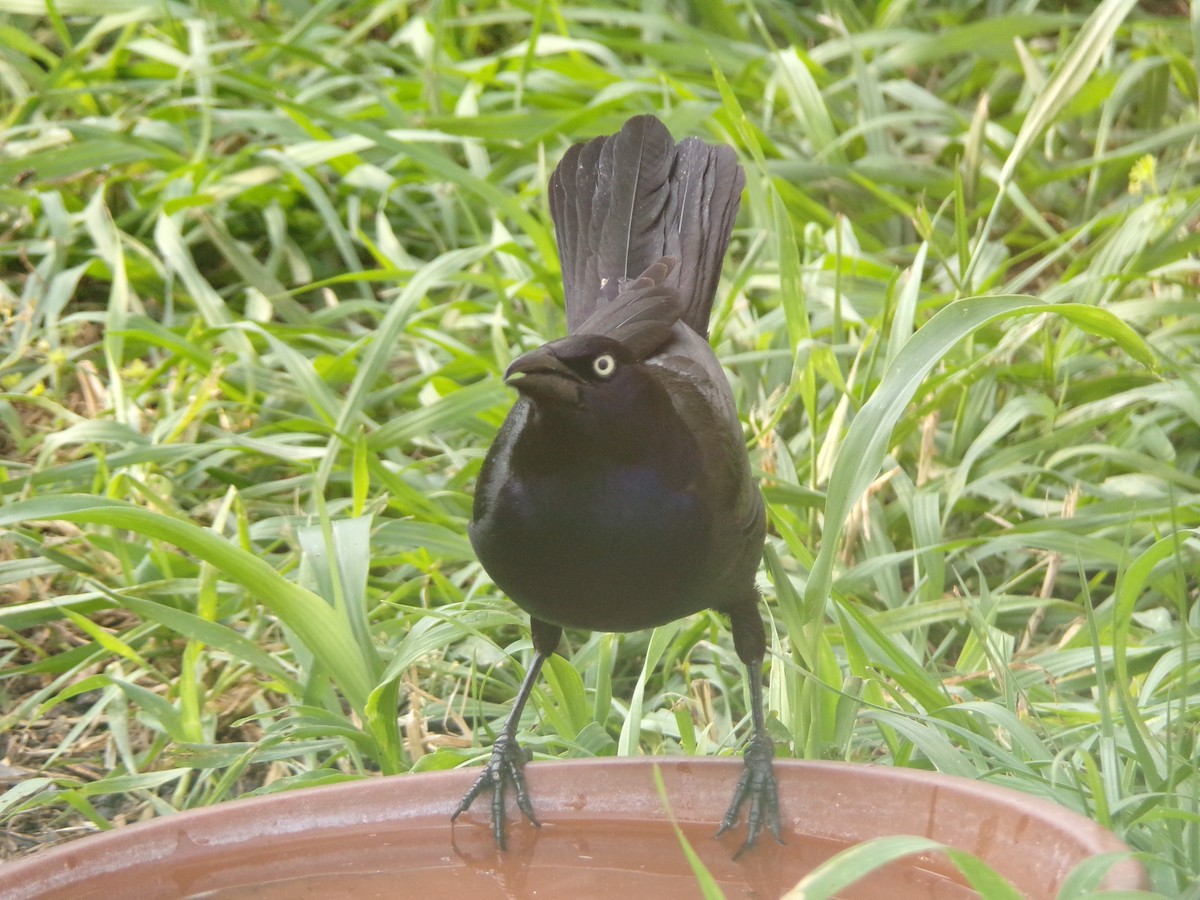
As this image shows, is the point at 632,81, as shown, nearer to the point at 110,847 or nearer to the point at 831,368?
the point at 831,368

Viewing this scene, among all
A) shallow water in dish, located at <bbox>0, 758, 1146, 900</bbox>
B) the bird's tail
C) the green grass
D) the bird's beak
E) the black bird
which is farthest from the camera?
the bird's tail

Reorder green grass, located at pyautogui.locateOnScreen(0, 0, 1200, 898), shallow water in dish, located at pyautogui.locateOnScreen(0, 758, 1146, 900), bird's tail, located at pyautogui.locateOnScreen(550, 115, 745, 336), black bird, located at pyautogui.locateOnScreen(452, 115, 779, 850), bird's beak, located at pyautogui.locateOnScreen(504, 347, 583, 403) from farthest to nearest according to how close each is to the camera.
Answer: bird's tail, located at pyautogui.locateOnScreen(550, 115, 745, 336) → green grass, located at pyautogui.locateOnScreen(0, 0, 1200, 898) → black bird, located at pyautogui.locateOnScreen(452, 115, 779, 850) → bird's beak, located at pyautogui.locateOnScreen(504, 347, 583, 403) → shallow water in dish, located at pyautogui.locateOnScreen(0, 758, 1146, 900)

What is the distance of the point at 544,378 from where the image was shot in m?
2.20

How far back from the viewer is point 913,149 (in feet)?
18.2

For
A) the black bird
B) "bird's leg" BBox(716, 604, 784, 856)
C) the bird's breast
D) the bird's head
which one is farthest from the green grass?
the bird's head

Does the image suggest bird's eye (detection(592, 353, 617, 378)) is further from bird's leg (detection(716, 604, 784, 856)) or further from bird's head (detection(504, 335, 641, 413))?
bird's leg (detection(716, 604, 784, 856))

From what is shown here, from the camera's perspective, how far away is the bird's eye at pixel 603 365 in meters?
2.27

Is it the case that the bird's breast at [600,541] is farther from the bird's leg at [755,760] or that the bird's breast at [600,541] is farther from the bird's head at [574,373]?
the bird's leg at [755,760]

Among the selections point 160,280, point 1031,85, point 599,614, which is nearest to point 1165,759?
point 599,614

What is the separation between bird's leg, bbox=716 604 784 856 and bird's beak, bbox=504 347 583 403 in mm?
617

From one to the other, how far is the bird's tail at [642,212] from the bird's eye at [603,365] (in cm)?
89

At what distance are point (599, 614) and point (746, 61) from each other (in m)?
3.62

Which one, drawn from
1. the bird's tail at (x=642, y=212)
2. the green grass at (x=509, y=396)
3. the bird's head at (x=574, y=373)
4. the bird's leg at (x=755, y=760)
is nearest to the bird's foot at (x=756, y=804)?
the bird's leg at (x=755, y=760)

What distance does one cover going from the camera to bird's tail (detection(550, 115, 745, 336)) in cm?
321
